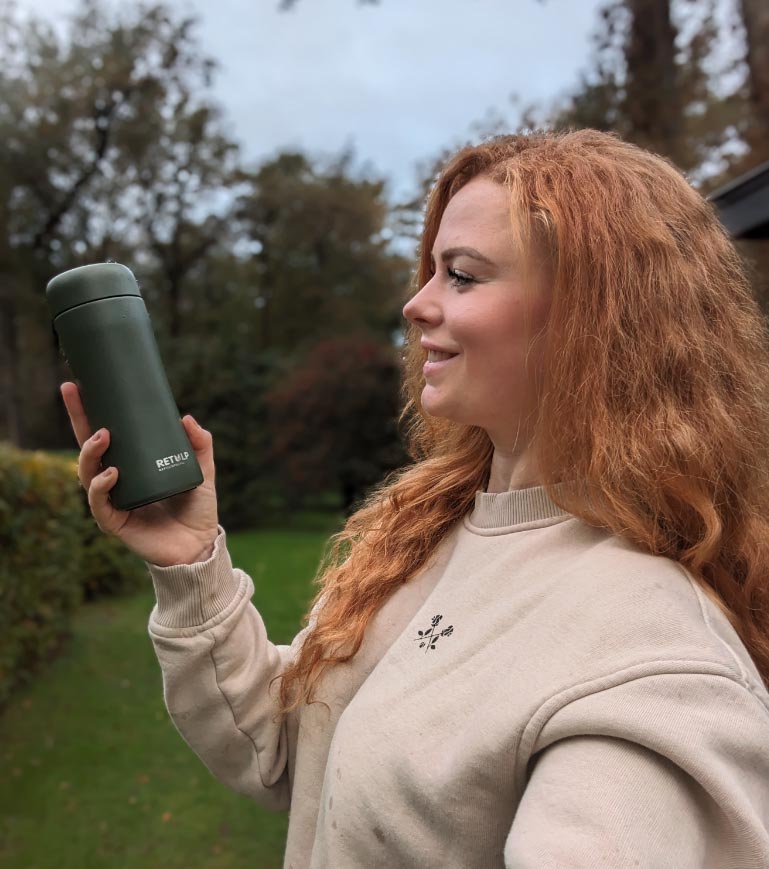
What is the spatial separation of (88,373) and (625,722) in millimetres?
1028

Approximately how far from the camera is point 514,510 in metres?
1.37

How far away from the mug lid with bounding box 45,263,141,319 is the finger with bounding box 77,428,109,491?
0.77 ft

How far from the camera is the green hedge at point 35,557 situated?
582cm

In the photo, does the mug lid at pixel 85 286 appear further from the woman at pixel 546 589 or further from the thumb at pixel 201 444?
the thumb at pixel 201 444

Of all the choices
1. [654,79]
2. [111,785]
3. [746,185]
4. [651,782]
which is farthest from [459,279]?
[654,79]

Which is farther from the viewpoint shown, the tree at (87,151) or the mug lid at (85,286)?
the tree at (87,151)

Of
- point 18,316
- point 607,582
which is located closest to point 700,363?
point 607,582

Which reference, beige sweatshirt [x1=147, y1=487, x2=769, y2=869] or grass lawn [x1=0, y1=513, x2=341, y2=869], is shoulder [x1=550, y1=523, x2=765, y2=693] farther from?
grass lawn [x1=0, y1=513, x2=341, y2=869]

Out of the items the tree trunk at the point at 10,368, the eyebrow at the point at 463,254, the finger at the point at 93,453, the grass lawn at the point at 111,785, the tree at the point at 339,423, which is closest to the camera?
the eyebrow at the point at 463,254

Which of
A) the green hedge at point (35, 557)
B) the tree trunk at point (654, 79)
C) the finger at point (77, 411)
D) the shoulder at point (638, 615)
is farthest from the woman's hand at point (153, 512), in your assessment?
the tree trunk at point (654, 79)

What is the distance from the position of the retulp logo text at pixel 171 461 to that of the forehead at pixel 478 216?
0.59 meters

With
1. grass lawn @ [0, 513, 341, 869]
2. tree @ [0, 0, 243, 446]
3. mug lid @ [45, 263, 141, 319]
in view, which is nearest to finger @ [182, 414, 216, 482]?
mug lid @ [45, 263, 141, 319]

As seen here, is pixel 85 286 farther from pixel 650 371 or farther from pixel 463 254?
pixel 650 371

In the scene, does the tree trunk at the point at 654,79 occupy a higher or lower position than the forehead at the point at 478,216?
higher
